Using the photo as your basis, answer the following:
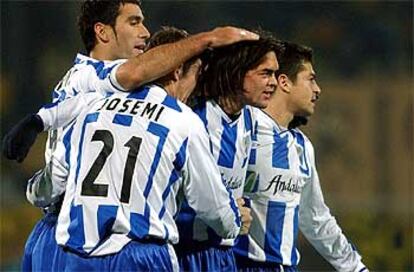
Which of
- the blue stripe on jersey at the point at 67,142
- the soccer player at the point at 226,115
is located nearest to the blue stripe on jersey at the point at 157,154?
the blue stripe on jersey at the point at 67,142

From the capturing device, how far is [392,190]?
8.66 meters

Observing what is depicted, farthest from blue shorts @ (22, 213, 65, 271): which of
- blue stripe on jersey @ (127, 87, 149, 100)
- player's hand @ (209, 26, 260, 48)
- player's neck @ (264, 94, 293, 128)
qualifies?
player's neck @ (264, 94, 293, 128)

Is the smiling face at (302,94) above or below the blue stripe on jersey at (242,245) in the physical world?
above

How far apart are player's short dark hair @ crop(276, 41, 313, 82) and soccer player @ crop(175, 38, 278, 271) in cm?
50

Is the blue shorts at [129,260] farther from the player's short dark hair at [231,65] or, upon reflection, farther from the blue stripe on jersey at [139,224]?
the player's short dark hair at [231,65]

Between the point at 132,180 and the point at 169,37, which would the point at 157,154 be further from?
the point at 169,37

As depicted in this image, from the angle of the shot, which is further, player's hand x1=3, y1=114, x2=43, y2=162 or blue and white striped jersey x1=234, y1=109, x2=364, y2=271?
blue and white striped jersey x1=234, y1=109, x2=364, y2=271

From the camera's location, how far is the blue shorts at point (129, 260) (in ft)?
13.0

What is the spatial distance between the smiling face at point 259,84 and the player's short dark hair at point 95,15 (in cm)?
68

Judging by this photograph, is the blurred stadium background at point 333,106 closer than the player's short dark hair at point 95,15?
No

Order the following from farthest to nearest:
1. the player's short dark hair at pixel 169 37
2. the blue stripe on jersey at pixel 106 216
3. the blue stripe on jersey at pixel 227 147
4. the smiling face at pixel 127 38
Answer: the smiling face at pixel 127 38, the blue stripe on jersey at pixel 227 147, the player's short dark hair at pixel 169 37, the blue stripe on jersey at pixel 106 216

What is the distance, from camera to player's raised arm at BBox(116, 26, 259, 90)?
4.01 metres

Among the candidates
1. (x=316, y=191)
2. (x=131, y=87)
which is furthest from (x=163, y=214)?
(x=316, y=191)

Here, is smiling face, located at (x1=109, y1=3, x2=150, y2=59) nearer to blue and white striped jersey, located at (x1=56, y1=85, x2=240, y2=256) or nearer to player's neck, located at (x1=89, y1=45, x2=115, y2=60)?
player's neck, located at (x1=89, y1=45, x2=115, y2=60)
